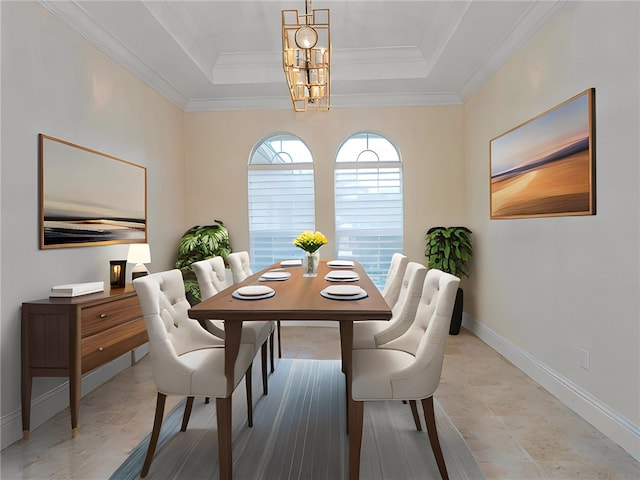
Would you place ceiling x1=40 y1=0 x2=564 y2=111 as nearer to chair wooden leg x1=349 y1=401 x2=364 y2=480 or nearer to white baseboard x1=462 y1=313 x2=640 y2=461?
white baseboard x1=462 y1=313 x2=640 y2=461

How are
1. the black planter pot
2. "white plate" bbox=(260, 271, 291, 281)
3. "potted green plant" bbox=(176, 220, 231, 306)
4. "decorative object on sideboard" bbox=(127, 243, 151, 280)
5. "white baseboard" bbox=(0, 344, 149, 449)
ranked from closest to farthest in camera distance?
1. "white baseboard" bbox=(0, 344, 149, 449)
2. "white plate" bbox=(260, 271, 291, 281)
3. "decorative object on sideboard" bbox=(127, 243, 151, 280)
4. the black planter pot
5. "potted green plant" bbox=(176, 220, 231, 306)

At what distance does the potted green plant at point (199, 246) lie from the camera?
4.30m

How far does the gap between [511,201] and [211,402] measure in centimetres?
310

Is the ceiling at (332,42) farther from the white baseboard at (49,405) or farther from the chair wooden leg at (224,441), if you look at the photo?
the chair wooden leg at (224,441)

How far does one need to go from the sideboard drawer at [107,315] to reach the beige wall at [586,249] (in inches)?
128

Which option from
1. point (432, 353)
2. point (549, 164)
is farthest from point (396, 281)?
point (549, 164)

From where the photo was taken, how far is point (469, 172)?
176 inches

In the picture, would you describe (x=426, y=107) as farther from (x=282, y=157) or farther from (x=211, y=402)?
(x=211, y=402)

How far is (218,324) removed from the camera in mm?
2553

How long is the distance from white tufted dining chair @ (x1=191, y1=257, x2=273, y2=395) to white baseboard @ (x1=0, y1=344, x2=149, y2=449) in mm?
1058

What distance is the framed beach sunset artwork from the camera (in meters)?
2.34

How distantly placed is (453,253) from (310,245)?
2.28 metres

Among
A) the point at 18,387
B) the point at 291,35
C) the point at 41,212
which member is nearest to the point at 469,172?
the point at 291,35

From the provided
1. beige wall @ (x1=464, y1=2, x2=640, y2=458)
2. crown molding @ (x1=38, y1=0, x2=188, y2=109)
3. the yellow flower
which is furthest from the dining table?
crown molding @ (x1=38, y1=0, x2=188, y2=109)
